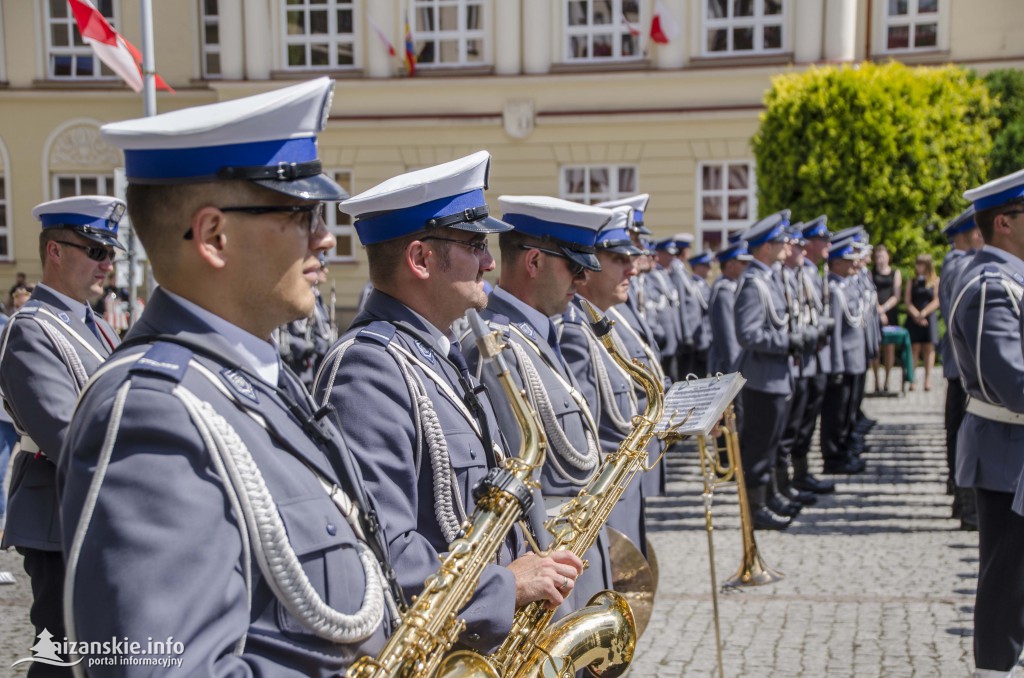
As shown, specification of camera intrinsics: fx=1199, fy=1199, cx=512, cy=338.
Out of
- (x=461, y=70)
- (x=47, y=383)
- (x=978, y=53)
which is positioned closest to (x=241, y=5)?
(x=461, y=70)

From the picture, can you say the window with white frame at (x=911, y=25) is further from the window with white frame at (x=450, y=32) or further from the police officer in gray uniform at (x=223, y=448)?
the police officer in gray uniform at (x=223, y=448)

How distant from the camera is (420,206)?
323 cm

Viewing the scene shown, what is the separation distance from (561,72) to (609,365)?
18.4 m

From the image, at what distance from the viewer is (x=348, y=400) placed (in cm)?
286

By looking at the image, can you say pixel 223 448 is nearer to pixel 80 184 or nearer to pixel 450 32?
pixel 450 32

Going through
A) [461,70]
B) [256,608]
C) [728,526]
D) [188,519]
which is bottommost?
[728,526]

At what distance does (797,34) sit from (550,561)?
68.8ft

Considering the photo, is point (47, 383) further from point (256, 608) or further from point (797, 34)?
point (797, 34)

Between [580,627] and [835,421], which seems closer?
[580,627]

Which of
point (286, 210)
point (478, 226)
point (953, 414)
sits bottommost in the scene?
point (953, 414)

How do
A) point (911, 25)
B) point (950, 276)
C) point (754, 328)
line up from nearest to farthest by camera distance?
point (950, 276), point (754, 328), point (911, 25)

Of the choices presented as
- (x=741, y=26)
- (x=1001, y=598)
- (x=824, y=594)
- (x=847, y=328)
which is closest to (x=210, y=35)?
(x=741, y=26)

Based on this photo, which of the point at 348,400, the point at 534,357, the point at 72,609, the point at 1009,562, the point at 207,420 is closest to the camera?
the point at 72,609

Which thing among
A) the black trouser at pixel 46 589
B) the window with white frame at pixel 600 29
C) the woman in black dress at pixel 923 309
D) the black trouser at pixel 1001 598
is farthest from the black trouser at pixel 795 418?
the window with white frame at pixel 600 29
